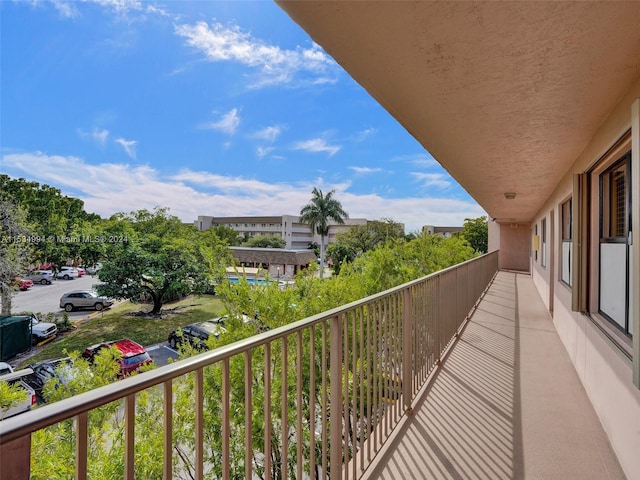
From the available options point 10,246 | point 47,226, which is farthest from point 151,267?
point 47,226

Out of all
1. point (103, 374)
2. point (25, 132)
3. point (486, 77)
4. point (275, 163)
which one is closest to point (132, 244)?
point (103, 374)

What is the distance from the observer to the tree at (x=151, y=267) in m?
18.2

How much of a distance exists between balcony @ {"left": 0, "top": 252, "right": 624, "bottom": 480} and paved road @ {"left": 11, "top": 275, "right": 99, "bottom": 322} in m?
23.4

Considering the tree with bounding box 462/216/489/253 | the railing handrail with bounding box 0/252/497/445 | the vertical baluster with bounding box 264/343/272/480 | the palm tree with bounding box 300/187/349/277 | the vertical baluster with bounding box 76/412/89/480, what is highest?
the palm tree with bounding box 300/187/349/277

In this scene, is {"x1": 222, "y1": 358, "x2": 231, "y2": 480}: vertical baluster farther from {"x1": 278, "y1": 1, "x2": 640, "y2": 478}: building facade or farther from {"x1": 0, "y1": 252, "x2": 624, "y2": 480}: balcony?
{"x1": 278, "y1": 1, "x2": 640, "y2": 478}: building facade

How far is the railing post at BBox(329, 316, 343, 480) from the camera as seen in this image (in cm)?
155

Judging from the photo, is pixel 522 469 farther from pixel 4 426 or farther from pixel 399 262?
pixel 399 262

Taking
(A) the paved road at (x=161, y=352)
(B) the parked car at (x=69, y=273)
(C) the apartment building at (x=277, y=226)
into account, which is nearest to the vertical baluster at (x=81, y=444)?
(A) the paved road at (x=161, y=352)

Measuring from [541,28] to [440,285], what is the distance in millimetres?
2324

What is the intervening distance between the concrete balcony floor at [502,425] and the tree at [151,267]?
1616 centimetres

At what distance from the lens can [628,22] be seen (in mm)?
1372

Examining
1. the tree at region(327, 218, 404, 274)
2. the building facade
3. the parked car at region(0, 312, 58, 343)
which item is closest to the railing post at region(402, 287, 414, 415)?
the building facade

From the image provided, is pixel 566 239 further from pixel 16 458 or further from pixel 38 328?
pixel 38 328

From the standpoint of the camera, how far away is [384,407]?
2.22 meters
